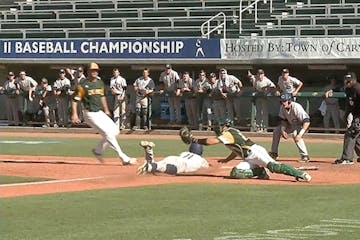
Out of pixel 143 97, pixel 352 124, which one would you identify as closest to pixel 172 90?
pixel 143 97

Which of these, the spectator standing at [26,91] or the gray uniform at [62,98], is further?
the spectator standing at [26,91]

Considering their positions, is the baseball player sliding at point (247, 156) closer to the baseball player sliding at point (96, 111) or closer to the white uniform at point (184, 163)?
the white uniform at point (184, 163)

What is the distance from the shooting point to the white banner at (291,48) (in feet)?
95.7

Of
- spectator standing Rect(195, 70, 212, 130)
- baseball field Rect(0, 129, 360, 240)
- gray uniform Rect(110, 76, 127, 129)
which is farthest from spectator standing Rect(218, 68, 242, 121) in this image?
baseball field Rect(0, 129, 360, 240)

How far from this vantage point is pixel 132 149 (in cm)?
2283

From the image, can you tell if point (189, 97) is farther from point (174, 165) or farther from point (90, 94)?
point (174, 165)

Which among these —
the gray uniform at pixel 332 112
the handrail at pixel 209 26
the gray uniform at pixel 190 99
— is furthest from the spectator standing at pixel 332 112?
the handrail at pixel 209 26

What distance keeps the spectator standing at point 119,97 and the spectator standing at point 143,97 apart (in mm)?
444

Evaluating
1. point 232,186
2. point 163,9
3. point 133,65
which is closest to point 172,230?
point 232,186

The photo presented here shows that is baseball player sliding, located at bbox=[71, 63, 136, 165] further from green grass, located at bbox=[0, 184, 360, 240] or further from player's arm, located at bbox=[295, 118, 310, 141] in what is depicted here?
green grass, located at bbox=[0, 184, 360, 240]

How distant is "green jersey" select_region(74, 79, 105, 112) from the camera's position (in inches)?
685

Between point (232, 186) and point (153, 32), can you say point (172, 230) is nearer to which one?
point (232, 186)

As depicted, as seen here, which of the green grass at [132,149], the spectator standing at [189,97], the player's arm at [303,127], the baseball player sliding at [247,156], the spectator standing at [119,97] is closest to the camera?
the baseball player sliding at [247,156]

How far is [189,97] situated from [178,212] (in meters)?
19.9
